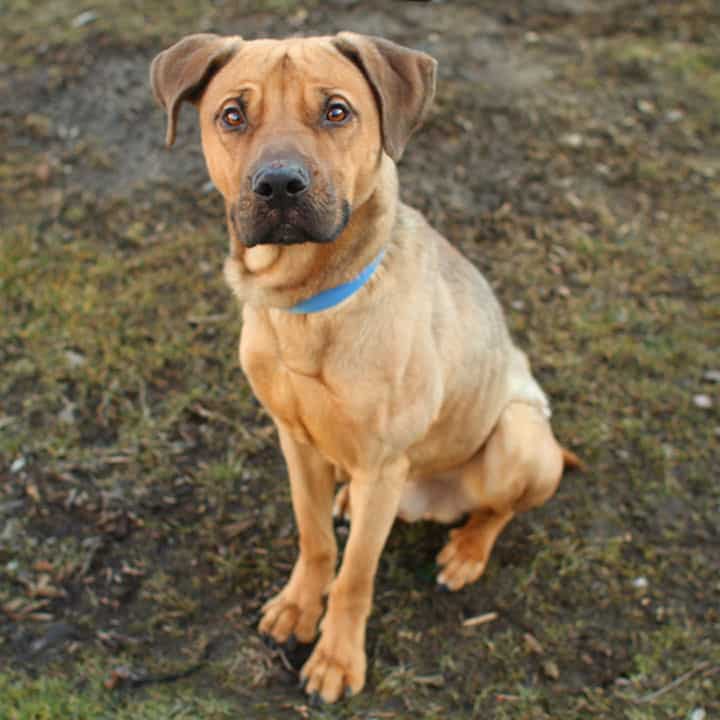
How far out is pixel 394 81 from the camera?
2814 mm

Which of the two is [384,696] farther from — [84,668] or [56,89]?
[56,89]

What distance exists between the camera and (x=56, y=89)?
6.63 meters

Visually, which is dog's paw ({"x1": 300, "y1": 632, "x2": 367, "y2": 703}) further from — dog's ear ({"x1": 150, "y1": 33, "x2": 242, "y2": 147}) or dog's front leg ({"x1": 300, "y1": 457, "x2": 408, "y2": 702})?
dog's ear ({"x1": 150, "y1": 33, "x2": 242, "y2": 147})

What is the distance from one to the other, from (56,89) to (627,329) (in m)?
4.61

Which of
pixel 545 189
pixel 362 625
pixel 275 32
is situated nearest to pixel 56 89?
pixel 275 32

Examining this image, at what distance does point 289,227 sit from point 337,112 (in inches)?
16.1

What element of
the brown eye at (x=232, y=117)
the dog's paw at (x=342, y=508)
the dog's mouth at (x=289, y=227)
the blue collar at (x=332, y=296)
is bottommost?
the dog's paw at (x=342, y=508)

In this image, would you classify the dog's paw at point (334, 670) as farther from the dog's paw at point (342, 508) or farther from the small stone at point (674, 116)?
the small stone at point (674, 116)

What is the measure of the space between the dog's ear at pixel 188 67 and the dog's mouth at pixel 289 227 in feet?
1.59

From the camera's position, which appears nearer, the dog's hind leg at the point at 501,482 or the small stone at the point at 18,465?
the dog's hind leg at the point at 501,482

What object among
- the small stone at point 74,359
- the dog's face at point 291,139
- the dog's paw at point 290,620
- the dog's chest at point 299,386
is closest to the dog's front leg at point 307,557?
the dog's paw at point 290,620

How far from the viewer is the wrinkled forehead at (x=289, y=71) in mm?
2666

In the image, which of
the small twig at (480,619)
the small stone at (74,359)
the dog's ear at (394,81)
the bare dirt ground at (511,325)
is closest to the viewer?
the dog's ear at (394,81)

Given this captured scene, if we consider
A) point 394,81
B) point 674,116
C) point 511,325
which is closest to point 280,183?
point 394,81
